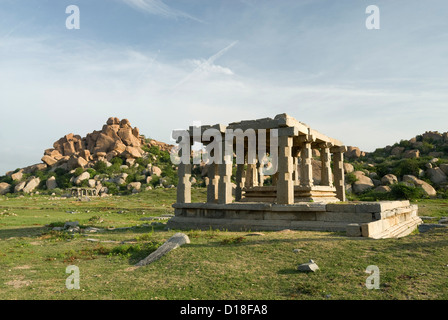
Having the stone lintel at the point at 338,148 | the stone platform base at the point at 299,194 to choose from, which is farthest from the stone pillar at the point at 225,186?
the stone lintel at the point at 338,148

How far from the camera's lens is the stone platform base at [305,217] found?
10.9 m

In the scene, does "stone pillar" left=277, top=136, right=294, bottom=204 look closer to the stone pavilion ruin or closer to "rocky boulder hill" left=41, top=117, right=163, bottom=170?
the stone pavilion ruin

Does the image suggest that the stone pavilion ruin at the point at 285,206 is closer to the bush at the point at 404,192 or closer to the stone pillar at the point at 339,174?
the stone pillar at the point at 339,174

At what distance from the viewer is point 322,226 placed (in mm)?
11344

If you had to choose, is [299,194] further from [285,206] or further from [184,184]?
[184,184]

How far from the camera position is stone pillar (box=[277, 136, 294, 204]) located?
42.0 ft

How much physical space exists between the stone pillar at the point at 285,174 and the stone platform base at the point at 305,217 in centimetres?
57

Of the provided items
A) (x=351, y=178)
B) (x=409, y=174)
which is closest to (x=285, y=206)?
(x=351, y=178)

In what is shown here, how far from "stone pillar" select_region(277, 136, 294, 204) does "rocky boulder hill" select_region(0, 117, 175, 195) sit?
3901 centimetres

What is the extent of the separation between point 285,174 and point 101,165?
2162 inches

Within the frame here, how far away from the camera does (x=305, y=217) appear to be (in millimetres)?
11945

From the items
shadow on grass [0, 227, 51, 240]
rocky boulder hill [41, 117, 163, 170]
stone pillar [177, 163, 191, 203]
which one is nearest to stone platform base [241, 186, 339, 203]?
stone pillar [177, 163, 191, 203]
